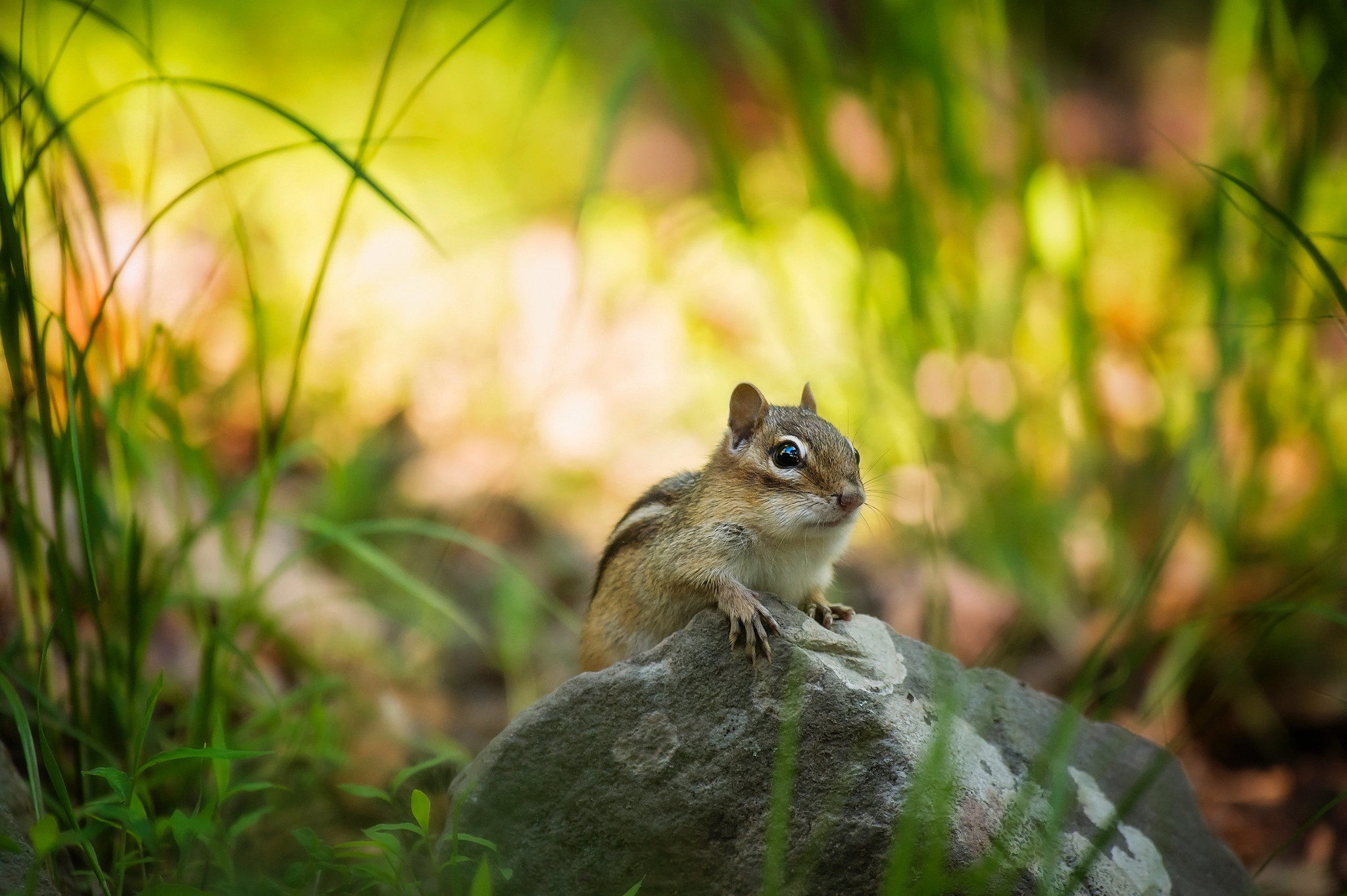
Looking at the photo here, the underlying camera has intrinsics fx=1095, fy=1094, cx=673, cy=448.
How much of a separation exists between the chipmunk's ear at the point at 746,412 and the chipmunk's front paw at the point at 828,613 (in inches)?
20.6

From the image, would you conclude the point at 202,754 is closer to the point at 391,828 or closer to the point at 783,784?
the point at 391,828

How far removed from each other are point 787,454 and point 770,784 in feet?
2.95

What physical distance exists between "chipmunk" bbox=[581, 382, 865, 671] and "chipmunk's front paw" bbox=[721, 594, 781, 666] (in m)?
0.08

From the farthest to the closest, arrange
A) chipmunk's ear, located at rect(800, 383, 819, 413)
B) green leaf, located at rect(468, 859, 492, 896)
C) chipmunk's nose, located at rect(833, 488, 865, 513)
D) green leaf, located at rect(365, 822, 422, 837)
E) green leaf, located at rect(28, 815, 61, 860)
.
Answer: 1. chipmunk's ear, located at rect(800, 383, 819, 413)
2. chipmunk's nose, located at rect(833, 488, 865, 513)
3. green leaf, located at rect(365, 822, 422, 837)
4. green leaf, located at rect(468, 859, 492, 896)
5. green leaf, located at rect(28, 815, 61, 860)

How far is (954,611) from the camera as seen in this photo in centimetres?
487

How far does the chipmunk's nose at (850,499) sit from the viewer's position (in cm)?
274

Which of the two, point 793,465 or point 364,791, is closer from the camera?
point 364,791

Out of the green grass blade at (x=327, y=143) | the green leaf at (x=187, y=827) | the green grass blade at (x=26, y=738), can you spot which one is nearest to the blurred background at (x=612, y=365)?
the green grass blade at (x=327, y=143)

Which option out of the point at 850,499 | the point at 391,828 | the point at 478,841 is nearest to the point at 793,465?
the point at 850,499

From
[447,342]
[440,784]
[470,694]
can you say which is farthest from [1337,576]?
[447,342]

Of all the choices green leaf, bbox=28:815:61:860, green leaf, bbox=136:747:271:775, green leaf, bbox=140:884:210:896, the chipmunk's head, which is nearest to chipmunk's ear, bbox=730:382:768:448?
the chipmunk's head

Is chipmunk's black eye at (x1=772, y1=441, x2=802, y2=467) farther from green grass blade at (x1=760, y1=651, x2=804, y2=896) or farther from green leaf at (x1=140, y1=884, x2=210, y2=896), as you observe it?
green leaf at (x1=140, y1=884, x2=210, y2=896)

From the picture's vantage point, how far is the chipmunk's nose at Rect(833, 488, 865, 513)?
2.74m

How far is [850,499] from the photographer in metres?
2.74
